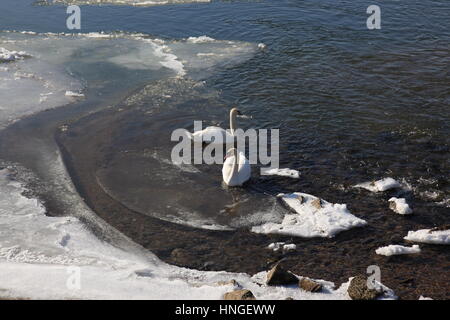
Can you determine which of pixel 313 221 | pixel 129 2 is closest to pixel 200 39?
pixel 129 2

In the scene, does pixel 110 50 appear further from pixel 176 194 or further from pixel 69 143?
pixel 176 194

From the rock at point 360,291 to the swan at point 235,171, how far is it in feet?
12.1

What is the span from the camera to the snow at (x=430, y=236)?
8.62 meters

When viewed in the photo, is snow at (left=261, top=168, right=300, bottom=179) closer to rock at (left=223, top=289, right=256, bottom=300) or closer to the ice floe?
rock at (left=223, top=289, right=256, bottom=300)

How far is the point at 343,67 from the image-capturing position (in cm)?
1550

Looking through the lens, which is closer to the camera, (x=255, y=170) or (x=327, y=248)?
(x=327, y=248)

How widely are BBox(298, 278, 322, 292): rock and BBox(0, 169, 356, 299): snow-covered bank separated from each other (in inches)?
3.0

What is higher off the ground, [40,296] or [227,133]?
[227,133]

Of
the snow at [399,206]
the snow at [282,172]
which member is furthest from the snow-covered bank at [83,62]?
the snow at [399,206]

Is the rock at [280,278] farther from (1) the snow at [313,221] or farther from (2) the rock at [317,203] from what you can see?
(2) the rock at [317,203]

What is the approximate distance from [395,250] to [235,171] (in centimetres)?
355

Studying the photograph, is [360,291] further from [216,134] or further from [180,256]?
[216,134]

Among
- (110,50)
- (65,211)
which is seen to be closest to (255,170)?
(65,211)

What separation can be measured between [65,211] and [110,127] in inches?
149
